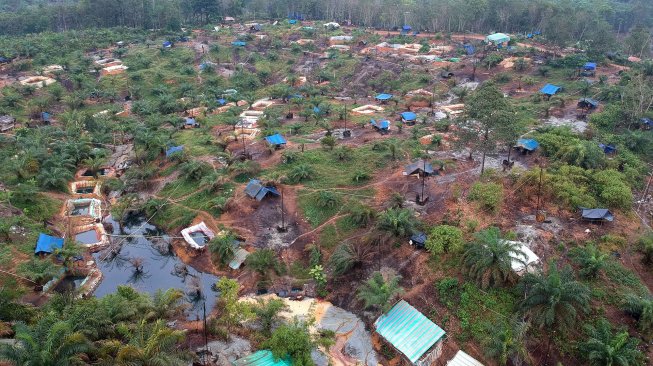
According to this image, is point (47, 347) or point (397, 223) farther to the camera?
point (397, 223)

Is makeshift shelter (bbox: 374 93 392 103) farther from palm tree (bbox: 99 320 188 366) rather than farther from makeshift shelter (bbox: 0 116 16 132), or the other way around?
palm tree (bbox: 99 320 188 366)

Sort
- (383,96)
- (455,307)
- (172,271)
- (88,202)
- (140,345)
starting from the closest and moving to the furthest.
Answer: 1. (140,345)
2. (455,307)
3. (172,271)
4. (88,202)
5. (383,96)

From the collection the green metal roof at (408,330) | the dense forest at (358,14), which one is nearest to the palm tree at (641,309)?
the green metal roof at (408,330)

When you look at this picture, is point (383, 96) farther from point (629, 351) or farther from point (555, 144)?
point (629, 351)

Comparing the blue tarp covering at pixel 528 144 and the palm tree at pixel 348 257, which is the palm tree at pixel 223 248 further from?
the blue tarp covering at pixel 528 144

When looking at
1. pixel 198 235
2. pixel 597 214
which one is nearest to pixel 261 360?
pixel 198 235

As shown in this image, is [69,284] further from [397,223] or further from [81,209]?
[397,223]

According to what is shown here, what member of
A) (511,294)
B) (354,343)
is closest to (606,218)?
(511,294)
